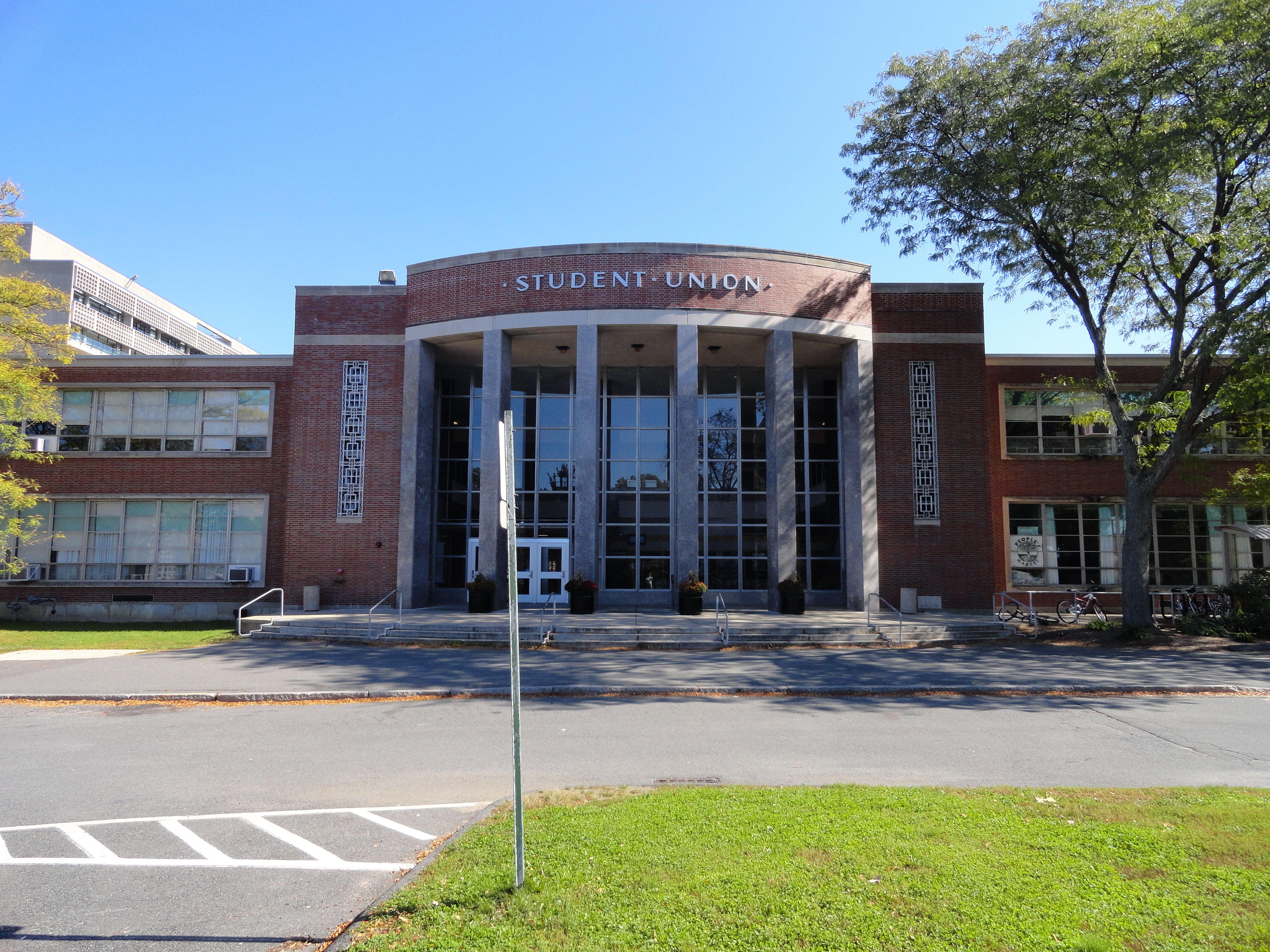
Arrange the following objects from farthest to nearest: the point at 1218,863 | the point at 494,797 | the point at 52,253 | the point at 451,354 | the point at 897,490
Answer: the point at 52,253 < the point at 451,354 < the point at 897,490 < the point at 494,797 < the point at 1218,863

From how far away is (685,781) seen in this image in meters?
7.23

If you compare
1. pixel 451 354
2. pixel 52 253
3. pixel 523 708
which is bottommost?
pixel 523 708

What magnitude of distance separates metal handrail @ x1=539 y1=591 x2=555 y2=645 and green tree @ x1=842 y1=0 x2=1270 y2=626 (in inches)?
557

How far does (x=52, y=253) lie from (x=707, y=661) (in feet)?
137

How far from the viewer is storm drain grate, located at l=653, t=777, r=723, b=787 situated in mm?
7031

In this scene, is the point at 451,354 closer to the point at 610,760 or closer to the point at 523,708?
the point at 523,708

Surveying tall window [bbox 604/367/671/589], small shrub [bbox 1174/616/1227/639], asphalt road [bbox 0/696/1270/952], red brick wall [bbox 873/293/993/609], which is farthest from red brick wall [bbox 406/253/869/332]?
asphalt road [bbox 0/696/1270/952]

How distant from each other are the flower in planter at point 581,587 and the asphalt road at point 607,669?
11.4 feet

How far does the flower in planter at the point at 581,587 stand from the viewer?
20.3 meters

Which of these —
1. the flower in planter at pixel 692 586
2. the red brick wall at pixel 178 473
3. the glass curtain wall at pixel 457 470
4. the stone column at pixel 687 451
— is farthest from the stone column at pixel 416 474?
the flower in planter at pixel 692 586

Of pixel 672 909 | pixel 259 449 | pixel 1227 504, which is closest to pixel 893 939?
pixel 672 909

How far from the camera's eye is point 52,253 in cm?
3853

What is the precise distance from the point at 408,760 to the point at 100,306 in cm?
4053

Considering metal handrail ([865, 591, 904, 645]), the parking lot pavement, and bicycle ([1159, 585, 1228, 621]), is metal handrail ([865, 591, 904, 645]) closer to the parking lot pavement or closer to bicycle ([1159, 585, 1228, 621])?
bicycle ([1159, 585, 1228, 621])
